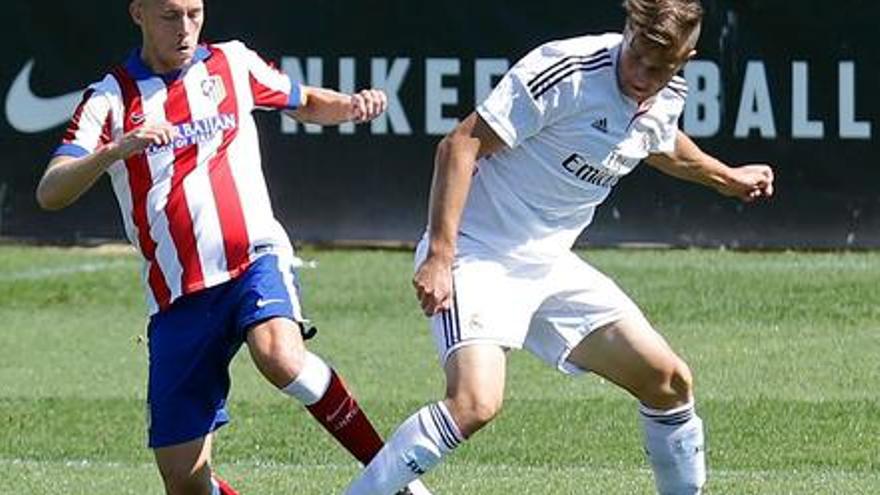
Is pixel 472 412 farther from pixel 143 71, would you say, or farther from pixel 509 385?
pixel 509 385

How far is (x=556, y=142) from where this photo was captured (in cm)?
762

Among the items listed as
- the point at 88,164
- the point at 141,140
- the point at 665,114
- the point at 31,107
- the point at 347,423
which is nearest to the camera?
the point at 141,140

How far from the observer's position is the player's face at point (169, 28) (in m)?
7.96

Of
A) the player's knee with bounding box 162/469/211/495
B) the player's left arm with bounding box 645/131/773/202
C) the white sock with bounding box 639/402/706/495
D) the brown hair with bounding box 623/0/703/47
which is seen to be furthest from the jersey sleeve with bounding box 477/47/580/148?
the player's knee with bounding box 162/469/211/495

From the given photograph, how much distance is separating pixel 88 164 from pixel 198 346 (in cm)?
71

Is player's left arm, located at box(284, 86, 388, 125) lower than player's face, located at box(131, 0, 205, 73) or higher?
lower

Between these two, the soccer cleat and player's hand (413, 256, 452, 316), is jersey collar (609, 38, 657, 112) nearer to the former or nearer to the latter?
player's hand (413, 256, 452, 316)

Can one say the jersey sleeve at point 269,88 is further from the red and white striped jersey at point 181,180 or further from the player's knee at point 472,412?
the player's knee at point 472,412

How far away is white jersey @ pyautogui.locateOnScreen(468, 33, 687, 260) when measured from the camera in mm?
7480

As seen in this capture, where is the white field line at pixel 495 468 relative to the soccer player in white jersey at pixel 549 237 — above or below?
below

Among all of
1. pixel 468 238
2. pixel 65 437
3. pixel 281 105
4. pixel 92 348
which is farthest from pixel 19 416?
pixel 468 238

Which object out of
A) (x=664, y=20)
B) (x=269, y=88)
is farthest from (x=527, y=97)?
(x=269, y=88)

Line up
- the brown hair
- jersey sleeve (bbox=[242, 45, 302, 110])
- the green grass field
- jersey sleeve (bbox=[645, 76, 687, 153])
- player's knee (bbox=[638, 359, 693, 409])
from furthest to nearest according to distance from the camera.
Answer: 1. the green grass field
2. jersey sleeve (bbox=[242, 45, 302, 110])
3. player's knee (bbox=[638, 359, 693, 409])
4. jersey sleeve (bbox=[645, 76, 687, 153])
5. the brown hair

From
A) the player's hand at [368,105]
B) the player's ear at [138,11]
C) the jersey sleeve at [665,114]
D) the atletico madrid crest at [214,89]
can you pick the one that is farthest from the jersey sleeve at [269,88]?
the jersey sleeve at [665,114]
